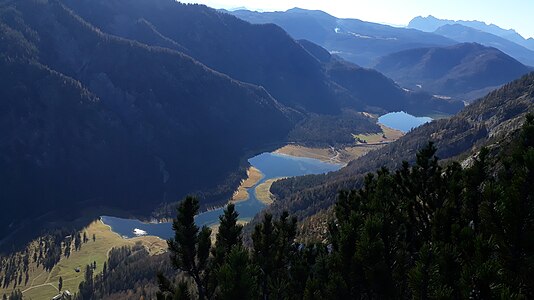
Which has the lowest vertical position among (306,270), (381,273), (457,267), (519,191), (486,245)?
(306,270)

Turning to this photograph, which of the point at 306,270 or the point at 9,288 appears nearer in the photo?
the point at 306,270

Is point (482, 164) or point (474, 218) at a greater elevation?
point (482, 164)

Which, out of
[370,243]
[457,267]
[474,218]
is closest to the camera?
[457,267]

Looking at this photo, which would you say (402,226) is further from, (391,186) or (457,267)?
(457,267)

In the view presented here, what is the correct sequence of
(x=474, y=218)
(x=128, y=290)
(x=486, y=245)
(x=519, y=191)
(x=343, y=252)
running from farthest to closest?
(x=128, y=290), (x=474, y=218), (x=343, y=252), (x=519, y=191), (x=486, y=245)

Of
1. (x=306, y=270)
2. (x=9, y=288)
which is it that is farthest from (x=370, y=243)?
(x=9, y=288)

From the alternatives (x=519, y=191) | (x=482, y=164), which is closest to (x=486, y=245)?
(x=519, y=191)
